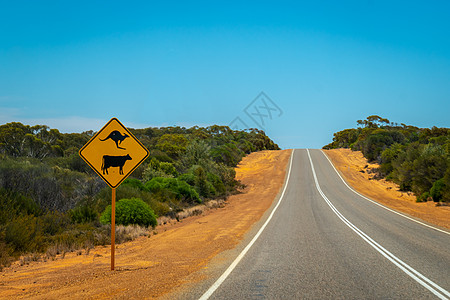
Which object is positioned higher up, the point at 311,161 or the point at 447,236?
the point at 311,161

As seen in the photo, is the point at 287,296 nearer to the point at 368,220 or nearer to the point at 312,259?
the point at 312,259

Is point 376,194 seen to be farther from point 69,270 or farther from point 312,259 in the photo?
point 69,270

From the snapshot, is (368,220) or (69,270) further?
(368,220)

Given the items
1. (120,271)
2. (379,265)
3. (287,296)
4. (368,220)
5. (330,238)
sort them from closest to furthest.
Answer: (287,296), (120,271), (379,265), (330,238), (368,220)

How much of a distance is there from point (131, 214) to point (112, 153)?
7.17m

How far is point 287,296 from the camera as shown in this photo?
533cm

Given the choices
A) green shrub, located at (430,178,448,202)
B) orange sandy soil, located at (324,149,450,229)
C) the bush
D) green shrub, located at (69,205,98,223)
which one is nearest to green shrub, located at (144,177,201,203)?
the bush

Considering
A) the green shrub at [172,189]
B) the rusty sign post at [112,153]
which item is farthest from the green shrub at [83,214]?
the green shrub at [172,189]

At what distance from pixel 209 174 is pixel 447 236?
21.5 metres

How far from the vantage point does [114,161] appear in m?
7.34

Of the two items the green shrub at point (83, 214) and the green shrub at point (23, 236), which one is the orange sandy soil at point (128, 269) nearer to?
the green shrub at point (23, 236)

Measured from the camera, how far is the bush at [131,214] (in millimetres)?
13426

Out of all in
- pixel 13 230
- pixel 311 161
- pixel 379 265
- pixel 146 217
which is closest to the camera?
pixel 379 265

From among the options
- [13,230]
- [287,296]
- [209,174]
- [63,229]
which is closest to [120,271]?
[287,296]
